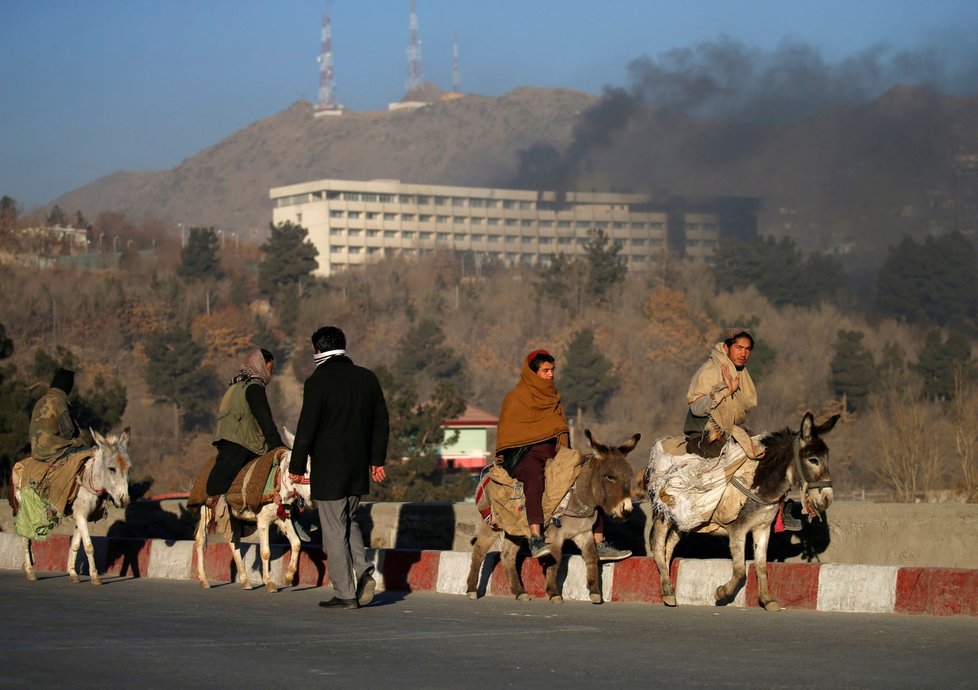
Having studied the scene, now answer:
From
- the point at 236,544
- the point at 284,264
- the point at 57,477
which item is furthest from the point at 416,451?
the point at 284,264

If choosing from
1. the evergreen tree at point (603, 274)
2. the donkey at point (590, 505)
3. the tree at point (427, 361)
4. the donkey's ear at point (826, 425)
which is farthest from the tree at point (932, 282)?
the donkey's ear at point (826, 425)

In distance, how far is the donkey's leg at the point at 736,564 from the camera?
13.1 m

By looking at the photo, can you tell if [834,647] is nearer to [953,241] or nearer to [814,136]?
[953,241]

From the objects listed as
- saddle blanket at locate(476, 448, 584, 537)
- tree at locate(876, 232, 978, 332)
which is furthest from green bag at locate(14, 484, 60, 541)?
tree at locate(876, 232, 978, 332)

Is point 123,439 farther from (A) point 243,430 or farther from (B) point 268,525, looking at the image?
(B) point 268,525

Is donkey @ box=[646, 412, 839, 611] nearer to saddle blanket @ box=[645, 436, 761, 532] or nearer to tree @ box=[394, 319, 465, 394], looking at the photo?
saddle blanket @ box=[645, 436, 761, 532]

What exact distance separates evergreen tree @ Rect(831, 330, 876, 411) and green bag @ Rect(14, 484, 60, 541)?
9957 centimetres

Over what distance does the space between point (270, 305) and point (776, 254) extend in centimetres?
5069

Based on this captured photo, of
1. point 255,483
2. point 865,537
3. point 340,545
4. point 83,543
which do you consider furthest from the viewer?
point 83,543

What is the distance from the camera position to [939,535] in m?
15.0

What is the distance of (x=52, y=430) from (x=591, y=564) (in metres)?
6.48

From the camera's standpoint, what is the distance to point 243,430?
53.0ft

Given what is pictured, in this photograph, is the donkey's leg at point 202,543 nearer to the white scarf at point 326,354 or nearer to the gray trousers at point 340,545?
the gray trousers at point 340,545

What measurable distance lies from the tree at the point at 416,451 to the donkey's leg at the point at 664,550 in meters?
56.3
